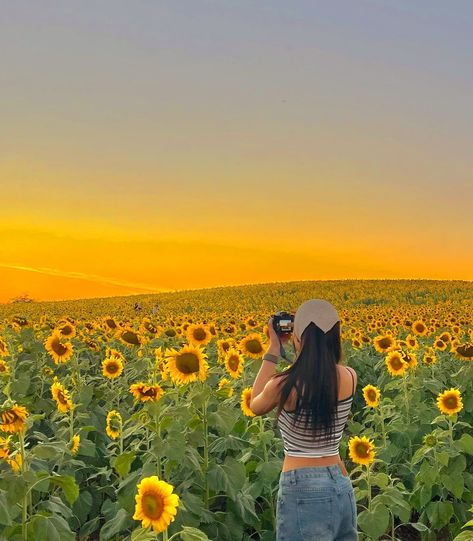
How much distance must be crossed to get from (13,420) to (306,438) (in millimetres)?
2126

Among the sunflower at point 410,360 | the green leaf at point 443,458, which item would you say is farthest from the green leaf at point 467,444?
the sunflower at point 410,360

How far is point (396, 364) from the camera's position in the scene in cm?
992

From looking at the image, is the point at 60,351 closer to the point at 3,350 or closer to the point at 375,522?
the point at 3,350

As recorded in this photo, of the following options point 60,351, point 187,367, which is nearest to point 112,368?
point 60,351

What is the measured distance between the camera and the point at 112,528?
621 centimetres

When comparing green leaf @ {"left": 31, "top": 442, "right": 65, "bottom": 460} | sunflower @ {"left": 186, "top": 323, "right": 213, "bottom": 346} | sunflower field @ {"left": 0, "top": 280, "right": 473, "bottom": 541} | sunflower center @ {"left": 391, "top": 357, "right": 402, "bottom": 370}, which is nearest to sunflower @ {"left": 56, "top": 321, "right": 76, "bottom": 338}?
sunflower field @ {"left": 0, "top": 280, "right": 473, "bottom": 541}

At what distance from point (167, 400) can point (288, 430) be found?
13.0ft

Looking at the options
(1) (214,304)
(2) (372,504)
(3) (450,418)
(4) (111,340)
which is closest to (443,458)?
(3) (450,418)

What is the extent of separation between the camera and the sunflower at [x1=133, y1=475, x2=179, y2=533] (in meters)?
4.16

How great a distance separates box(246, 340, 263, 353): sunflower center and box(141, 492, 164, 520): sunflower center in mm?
4344

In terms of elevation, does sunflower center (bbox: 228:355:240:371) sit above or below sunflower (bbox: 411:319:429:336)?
below

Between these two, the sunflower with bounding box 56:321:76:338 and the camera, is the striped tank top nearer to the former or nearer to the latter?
the camera

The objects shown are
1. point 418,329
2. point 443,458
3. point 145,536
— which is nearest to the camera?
point 145,536

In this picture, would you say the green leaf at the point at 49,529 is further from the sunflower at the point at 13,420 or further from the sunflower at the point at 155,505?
the sunflower at the point at 155,505
